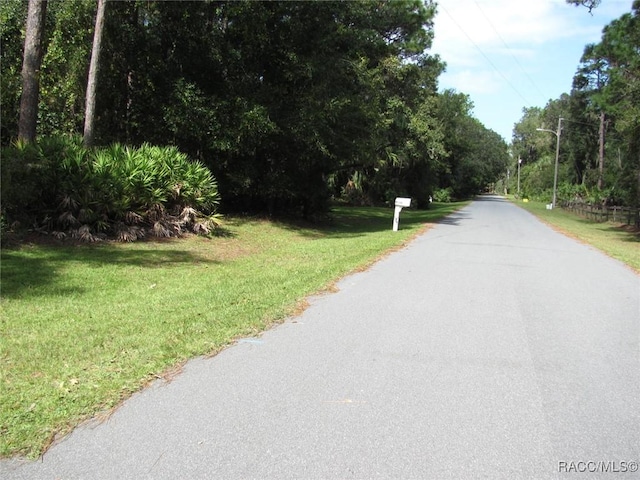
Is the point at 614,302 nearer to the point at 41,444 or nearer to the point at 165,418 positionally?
the point at 165,418

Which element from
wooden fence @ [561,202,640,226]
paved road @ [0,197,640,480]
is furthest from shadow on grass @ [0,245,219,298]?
wooden fence @ [561,202,640,226]

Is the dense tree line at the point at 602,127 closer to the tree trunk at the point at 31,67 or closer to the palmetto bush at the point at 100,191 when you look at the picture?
the palmetto bush at the point at 100,191

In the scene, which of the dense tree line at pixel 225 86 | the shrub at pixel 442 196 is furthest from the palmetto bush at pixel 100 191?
the shrub at pixel 442 196

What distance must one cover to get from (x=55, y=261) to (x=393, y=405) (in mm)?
7764

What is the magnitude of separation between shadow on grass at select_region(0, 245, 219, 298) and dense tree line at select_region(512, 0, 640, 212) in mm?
17041

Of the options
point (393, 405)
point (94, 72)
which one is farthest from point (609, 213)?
point (393, 405)

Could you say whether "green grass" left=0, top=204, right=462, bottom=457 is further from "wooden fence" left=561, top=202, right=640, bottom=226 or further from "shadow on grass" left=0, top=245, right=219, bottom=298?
"wooden fence" left=561, top=202, right=640, bottom=226

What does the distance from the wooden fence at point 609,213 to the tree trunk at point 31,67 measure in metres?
28.8

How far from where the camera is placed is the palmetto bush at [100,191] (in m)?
11.5

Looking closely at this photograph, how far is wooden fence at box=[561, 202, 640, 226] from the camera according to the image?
31016 mm

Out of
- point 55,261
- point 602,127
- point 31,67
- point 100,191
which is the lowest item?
point 55,261

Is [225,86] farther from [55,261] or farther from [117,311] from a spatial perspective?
[117,311]

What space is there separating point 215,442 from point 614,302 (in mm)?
7030

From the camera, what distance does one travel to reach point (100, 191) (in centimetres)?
1247
